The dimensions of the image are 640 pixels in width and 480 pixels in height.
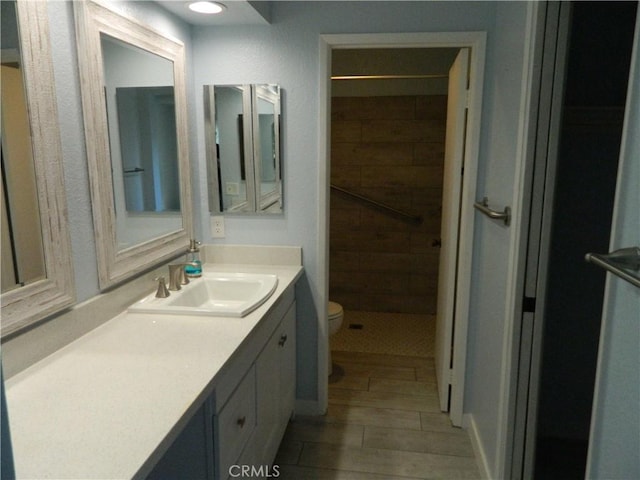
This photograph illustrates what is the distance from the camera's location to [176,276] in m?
1.89

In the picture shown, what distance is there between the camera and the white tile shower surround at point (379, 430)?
81.1 inches

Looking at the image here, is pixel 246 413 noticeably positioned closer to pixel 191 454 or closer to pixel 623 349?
pixel 191 454

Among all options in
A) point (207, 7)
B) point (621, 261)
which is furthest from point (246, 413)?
point (207, 7)

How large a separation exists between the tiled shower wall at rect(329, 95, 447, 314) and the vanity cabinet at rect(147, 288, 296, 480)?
1.85m

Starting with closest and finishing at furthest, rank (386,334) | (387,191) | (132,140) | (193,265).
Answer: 1. (132,140)
2. (193,265)
3. (386,334)
4. (387,191)

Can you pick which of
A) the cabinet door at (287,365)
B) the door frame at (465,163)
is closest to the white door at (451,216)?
the door frame at (465,163)

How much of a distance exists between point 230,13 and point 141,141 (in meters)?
0.74

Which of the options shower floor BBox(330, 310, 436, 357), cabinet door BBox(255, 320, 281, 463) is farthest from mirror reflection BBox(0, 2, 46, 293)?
shower floor BBox(330, 310, 436, 357)

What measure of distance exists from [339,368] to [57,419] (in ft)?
7.31

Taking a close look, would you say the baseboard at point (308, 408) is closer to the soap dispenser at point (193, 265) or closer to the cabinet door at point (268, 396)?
the cabinet door at point (268, 396)

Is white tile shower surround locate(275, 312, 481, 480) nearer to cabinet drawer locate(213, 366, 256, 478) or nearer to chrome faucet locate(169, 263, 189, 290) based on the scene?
cabinet drawer locate(213, 366, 256, 478)

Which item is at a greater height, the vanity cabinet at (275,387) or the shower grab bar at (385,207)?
the shower grab bar at (385,207)

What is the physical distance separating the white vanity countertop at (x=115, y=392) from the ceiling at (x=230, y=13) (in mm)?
1308

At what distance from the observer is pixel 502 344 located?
5.70ft
